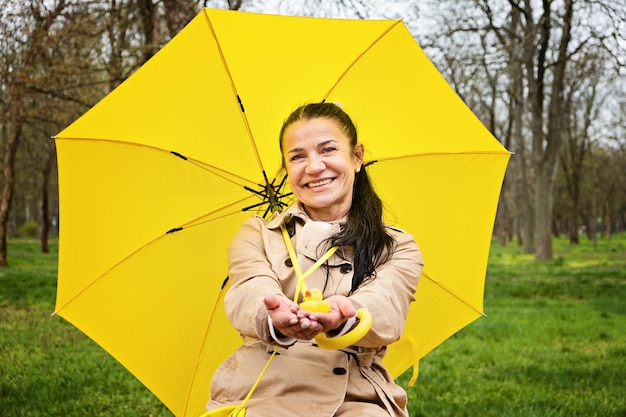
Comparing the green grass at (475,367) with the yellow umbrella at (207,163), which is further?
the green grass at (475,367)

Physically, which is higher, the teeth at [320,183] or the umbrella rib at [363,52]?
the umbrella rib at [363,52]

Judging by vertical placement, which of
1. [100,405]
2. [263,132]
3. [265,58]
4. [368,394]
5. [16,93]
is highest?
[16,93]

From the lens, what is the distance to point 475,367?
8016mm

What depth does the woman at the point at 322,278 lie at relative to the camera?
2.71 m

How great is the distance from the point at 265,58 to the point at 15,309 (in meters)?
9.99

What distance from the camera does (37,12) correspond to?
600 inches

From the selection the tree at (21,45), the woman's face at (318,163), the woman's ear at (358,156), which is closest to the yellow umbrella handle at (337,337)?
the woman's face at (318,163)

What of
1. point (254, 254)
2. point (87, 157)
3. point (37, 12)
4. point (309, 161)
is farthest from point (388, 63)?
point (37, 12)

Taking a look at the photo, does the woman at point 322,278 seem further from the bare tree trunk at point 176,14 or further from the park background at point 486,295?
the bare tree trunk at point 176,14

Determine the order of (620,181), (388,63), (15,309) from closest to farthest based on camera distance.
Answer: (388,63), (15,309), (620,181)

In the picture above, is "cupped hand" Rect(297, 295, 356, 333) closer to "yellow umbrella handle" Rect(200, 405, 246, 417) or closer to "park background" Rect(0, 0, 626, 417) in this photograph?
"yellow umbrella handle" Rect(200, 405, 246, 417)

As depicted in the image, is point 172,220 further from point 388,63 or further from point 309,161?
point 388,63

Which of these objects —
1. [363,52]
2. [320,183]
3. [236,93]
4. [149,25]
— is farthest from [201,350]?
[149,25]

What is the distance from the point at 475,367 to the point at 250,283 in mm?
5770
